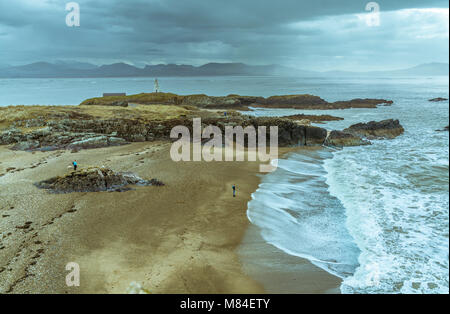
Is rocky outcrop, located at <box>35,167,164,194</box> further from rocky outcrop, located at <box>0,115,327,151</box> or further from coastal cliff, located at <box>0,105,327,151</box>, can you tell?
rocky outcrop, located at <box>0,115,327,151</box>

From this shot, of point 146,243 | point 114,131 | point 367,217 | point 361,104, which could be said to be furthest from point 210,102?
point 146,243

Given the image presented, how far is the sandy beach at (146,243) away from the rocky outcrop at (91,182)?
2.08 feet

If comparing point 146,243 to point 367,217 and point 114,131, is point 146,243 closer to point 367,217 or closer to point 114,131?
point 367,217

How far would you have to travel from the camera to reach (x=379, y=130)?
117ft

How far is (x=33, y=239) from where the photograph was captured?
1170 cm

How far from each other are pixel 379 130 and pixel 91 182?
3405 cm

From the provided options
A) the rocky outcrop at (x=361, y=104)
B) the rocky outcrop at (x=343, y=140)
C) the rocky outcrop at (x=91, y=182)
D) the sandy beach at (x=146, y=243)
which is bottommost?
the sandy beach at (x=146, y=243)

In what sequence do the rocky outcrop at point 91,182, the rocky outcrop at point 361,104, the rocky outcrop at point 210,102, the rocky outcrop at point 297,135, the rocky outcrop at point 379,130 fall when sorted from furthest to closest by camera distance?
the rocky outcrop at point 210,102, the rocky outcrop at point 361,104, the rocky outcrop at point 379,130, the rocky outcrop at point 297,135, the rocky outcrop at point 91,182

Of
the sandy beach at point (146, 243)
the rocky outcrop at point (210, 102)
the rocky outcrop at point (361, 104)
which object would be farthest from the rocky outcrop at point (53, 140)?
the rocky outcrop at point (361, 104)

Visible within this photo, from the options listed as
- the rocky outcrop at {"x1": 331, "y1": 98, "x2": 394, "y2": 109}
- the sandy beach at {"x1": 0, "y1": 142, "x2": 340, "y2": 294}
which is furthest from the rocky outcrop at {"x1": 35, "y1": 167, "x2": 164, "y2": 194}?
the rocky outcrop at {"x1": 331, "y1": 98, "x2": 394, "y2": 109}

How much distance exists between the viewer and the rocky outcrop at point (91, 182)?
1683cm

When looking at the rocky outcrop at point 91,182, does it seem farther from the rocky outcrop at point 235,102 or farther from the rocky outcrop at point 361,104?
the rocky outcrop at point 361,104

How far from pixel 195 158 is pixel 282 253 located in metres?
14.7

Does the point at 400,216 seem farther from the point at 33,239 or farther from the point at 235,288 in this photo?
the point at 33,239
